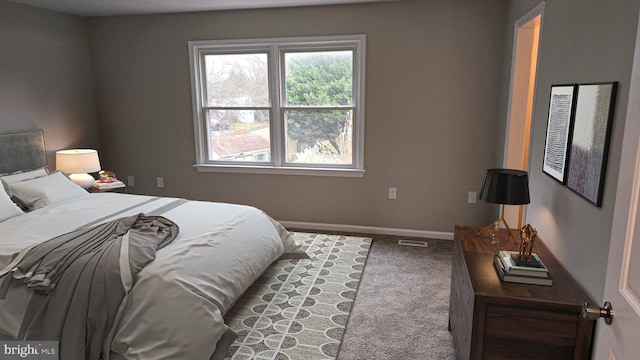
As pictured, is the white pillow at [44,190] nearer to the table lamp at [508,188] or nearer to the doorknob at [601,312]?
the table lamp at [508,188]

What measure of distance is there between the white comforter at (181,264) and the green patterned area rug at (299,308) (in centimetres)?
22

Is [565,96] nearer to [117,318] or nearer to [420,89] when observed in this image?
[420,89]

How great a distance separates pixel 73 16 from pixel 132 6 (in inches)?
38.3

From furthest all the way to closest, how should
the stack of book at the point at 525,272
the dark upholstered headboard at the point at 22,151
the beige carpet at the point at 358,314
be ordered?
the dark upholstered headboard at the point at 22,151
the beige carpet at the point at 358,314
the stack of book at the point at 525,272

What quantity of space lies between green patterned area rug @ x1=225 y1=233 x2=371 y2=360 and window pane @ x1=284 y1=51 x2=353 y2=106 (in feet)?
5.34

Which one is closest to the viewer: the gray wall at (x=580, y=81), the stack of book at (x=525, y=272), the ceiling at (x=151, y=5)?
the gray wall at (x=580, y=81)

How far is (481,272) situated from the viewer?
194 cm

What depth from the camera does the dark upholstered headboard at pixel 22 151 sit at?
398 cm

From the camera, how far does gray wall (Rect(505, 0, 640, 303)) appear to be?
158 cm

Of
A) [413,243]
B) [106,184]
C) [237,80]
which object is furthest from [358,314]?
[106,184]

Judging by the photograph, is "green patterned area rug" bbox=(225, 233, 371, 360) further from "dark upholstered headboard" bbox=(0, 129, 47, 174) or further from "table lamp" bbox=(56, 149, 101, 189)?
"dark upholstered headboard" bbox=(0, 129, 47, 174)

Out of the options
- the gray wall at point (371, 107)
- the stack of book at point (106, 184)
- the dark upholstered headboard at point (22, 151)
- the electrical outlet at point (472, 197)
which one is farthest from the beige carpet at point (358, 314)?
the dark upholstered headboard at point (22, 151)

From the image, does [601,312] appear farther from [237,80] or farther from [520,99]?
[237,80]

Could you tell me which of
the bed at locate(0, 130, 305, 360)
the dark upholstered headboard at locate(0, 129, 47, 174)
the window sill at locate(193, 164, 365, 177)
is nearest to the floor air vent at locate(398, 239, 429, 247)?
the window sill at locate(193, 164, 365, 177)
